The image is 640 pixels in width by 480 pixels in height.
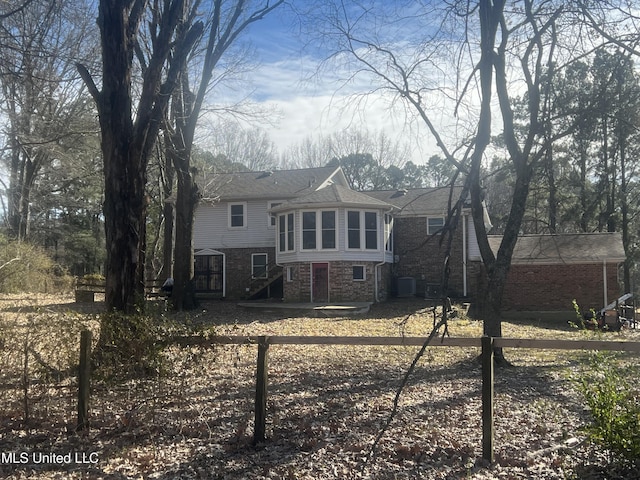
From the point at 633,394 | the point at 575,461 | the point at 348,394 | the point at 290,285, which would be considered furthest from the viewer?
the point at 290,285

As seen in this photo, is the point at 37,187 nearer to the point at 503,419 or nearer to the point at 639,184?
the point at 503,419

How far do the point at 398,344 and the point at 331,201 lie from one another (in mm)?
18255

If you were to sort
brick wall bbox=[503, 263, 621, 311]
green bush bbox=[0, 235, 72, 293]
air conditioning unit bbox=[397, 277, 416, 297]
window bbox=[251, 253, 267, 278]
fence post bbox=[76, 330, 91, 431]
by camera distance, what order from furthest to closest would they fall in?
1. window bbox=[251, 253, 267, 278]
2. air conditioning unit bbox=[397, 277, 416, 297]
3. brick wall bbox=[503, 263, 621, 311]
4. green bush bbox=[0, 235, 72, 293]
5. fence post bbox=[76, 330, 91, 431]

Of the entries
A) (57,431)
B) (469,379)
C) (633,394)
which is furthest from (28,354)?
(469,379)

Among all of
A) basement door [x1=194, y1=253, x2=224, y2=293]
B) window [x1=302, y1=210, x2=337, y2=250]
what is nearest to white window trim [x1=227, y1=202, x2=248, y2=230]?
basement door [x1=194, y1=253, x2=224, y2=293]

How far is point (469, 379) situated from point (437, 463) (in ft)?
14.1

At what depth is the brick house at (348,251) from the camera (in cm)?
2361

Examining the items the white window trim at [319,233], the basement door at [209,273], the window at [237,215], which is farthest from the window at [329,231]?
the basement door at [209,273]

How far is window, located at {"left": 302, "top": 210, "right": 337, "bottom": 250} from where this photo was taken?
23.8 meters

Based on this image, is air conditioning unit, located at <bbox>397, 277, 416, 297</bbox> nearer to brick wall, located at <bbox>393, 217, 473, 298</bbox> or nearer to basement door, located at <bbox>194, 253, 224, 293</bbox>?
brick wall, located at <bbox>393, 217, 473, 298</bbox>

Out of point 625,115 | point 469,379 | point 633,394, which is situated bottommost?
point 469,379

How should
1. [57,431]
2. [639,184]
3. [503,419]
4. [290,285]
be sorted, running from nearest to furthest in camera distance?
1. [57,431]
2. [503,419]
3. [290,285]
4. [639,184]

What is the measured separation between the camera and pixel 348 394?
311 inches

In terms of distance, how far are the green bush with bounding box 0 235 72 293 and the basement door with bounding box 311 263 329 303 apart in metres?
11.4
